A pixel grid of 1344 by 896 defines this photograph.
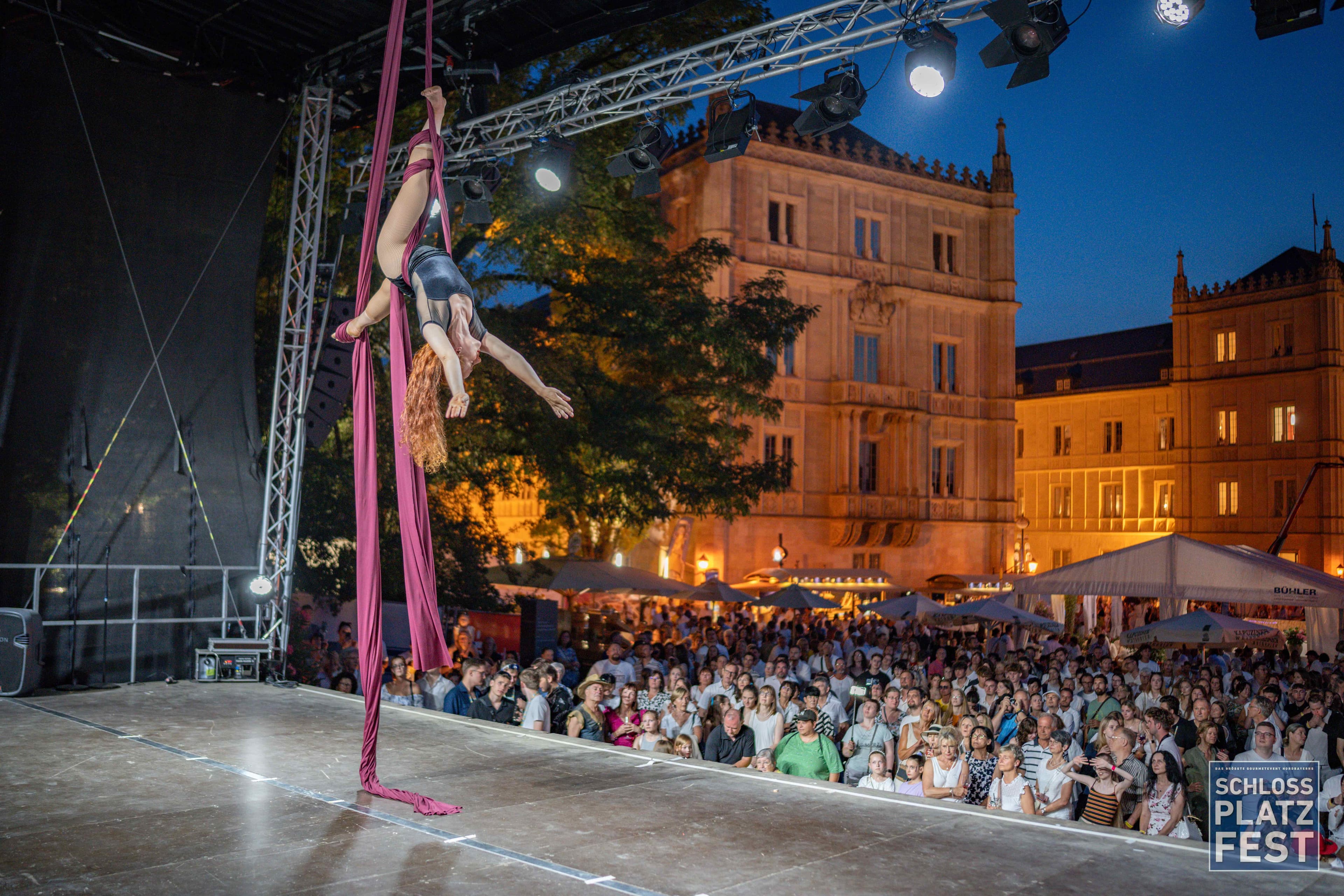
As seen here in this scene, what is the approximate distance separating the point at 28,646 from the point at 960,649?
11317 mm

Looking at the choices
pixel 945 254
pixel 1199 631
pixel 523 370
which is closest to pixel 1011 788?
pixel 523 370

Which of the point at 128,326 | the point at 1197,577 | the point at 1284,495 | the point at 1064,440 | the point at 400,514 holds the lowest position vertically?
the point at 1197,577

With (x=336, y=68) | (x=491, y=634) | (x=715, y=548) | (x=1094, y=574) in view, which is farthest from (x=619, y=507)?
(x=715, y=548)

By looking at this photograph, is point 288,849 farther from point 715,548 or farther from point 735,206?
point 735,206

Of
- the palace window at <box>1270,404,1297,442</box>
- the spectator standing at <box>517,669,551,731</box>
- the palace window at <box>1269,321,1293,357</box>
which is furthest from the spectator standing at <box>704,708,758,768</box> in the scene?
the palace window at <box>1269,321,1293,357</box>

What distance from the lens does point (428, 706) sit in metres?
10.6

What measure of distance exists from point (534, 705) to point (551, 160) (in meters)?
4.98

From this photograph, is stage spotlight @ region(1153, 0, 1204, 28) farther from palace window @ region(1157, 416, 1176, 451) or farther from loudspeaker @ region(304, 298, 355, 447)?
palace window @ region(1157, 416, 1176, 451)

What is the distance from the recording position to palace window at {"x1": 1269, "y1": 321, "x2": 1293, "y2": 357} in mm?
38531

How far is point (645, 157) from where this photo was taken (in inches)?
412

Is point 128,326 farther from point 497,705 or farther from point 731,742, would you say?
point 731,742

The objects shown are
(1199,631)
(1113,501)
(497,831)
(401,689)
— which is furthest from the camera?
(1113,501)

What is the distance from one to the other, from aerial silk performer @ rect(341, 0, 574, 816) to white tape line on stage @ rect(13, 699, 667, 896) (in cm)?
19

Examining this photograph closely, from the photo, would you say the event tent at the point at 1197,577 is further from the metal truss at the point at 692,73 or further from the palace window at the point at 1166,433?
the palace window at the point at 1166,433
